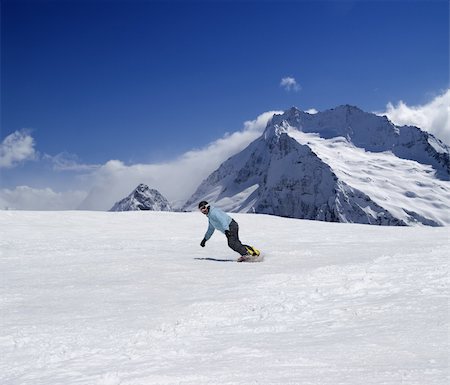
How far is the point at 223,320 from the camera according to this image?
6285mm

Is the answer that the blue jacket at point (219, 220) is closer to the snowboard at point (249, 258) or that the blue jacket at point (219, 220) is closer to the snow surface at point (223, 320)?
the snowboard at point (249, 258)

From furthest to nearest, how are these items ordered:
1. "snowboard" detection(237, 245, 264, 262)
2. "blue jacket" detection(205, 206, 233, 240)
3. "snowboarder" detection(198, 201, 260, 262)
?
"blue jacket" detection(205, 206, 233, 240), "snowboarder" detection(198, 201, 260, 262), "snowboard" detection(237, 245, 264, 262)

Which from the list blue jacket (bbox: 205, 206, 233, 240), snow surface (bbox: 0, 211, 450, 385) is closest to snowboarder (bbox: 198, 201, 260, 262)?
blue jacket (bbox: 205, 206, 233, 240)

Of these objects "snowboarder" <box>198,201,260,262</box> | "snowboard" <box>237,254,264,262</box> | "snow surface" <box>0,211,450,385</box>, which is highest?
"snowboarder" <box>198,201,260,262</box>

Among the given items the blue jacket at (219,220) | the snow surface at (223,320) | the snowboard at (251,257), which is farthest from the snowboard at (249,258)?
the blue jacket at (219,220)

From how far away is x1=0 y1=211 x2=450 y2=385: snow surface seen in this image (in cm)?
427

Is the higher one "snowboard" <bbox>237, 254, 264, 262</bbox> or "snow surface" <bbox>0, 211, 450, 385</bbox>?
"snowboard" <bbox>237, 254, 264, 262</bbox>

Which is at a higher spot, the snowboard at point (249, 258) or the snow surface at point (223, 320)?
the snowboard at point (249, 258)

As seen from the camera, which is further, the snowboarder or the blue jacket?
the blue jacket

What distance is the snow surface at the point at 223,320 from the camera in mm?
4270

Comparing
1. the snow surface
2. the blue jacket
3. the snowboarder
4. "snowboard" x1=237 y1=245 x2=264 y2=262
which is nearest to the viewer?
the snow surface

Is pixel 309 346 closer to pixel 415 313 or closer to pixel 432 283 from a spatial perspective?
pixel 415 313

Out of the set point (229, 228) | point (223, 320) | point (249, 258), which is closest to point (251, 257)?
point (249, 258)

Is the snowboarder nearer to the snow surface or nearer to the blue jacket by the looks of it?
the blue jacket
